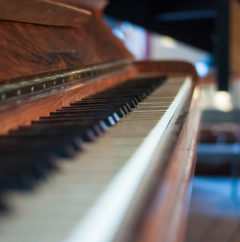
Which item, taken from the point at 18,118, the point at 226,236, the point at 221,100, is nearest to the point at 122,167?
the point at 18,118

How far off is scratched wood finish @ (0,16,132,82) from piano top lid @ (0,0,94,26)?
0.02 metres

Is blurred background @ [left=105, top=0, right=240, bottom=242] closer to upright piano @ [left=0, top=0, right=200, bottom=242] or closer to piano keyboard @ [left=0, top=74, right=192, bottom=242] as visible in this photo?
upright piano @ [left=0, top=0, right=200, bottom=242]

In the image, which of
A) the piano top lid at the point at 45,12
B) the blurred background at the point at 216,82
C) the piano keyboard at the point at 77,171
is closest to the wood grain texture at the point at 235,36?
the blurred background at the point at 216,82

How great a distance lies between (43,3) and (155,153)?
2.09ft

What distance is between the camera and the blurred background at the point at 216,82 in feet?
8.84

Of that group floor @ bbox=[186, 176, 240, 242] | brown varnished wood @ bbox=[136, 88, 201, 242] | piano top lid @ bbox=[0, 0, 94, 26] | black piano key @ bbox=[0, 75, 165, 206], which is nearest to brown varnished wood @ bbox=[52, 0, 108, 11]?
piano top lid @ bbox=[0, 0, 94, 26]

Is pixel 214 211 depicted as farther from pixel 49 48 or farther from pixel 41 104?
pixel 41 104

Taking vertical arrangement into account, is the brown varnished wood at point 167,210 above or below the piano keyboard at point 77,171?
below

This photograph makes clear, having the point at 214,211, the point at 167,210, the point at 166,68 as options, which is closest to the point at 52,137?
the point at 167,210

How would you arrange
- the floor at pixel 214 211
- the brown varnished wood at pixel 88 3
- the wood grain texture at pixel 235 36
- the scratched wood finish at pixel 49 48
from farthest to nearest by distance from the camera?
the wood grain texture at pixel 235 36
the floor at pixel 214 211
the brown varnished wood at pixel 88 3
the scratched wood finish at pixel 49 48

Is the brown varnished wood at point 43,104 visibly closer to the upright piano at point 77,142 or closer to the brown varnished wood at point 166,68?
the upright piano at point 77,142

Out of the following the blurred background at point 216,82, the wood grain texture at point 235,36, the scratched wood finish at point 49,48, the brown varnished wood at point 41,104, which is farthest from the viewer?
the wood grain texture at point 235,36

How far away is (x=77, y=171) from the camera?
50cm

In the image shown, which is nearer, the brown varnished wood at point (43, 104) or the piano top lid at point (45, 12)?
the brown varnished wood at point (43, 104)
